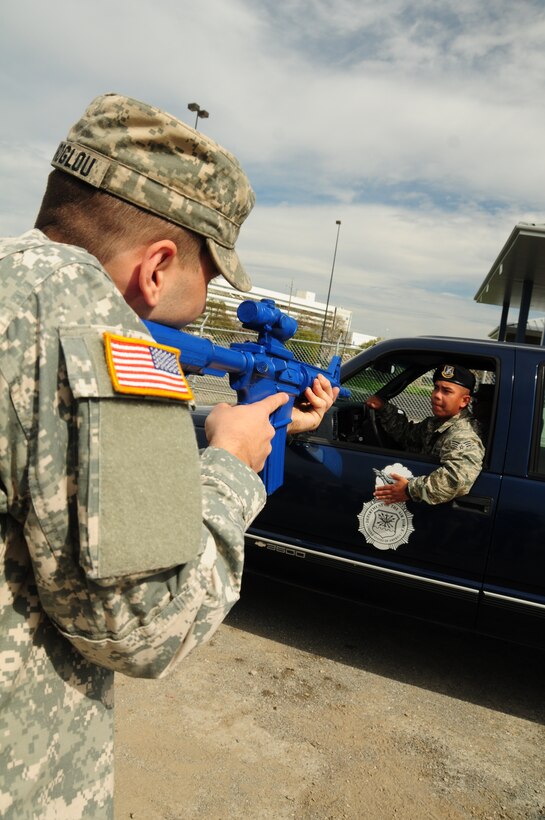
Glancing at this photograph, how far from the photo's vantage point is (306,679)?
3.51 meters

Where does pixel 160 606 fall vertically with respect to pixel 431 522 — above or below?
above

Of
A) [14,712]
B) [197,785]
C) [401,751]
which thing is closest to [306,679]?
[401,751]

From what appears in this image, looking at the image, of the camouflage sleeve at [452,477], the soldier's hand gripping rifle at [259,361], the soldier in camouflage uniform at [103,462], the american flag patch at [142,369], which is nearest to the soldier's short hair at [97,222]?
the soldier in camouflage uniform at [103,462]

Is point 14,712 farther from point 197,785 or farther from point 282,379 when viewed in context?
point 197,785

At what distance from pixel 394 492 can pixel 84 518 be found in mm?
2908

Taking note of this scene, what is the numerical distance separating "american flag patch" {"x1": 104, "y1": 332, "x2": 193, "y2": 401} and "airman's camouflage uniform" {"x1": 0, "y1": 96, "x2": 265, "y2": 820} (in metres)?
0.01

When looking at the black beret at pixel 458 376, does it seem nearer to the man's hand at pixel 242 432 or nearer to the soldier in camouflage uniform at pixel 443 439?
the soldier in camouflage uniform at pixel 443 439

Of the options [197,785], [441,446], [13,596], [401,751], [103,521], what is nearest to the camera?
[103,521]

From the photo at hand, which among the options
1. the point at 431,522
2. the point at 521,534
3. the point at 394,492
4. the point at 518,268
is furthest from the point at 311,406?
the point at 518,268

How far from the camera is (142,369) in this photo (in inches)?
31.2

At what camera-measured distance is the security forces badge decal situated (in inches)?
137

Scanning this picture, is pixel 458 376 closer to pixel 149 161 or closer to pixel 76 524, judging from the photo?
pixel 149 161

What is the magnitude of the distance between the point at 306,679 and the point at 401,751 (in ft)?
2.21

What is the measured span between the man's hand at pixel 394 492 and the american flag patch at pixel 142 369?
276 cm
